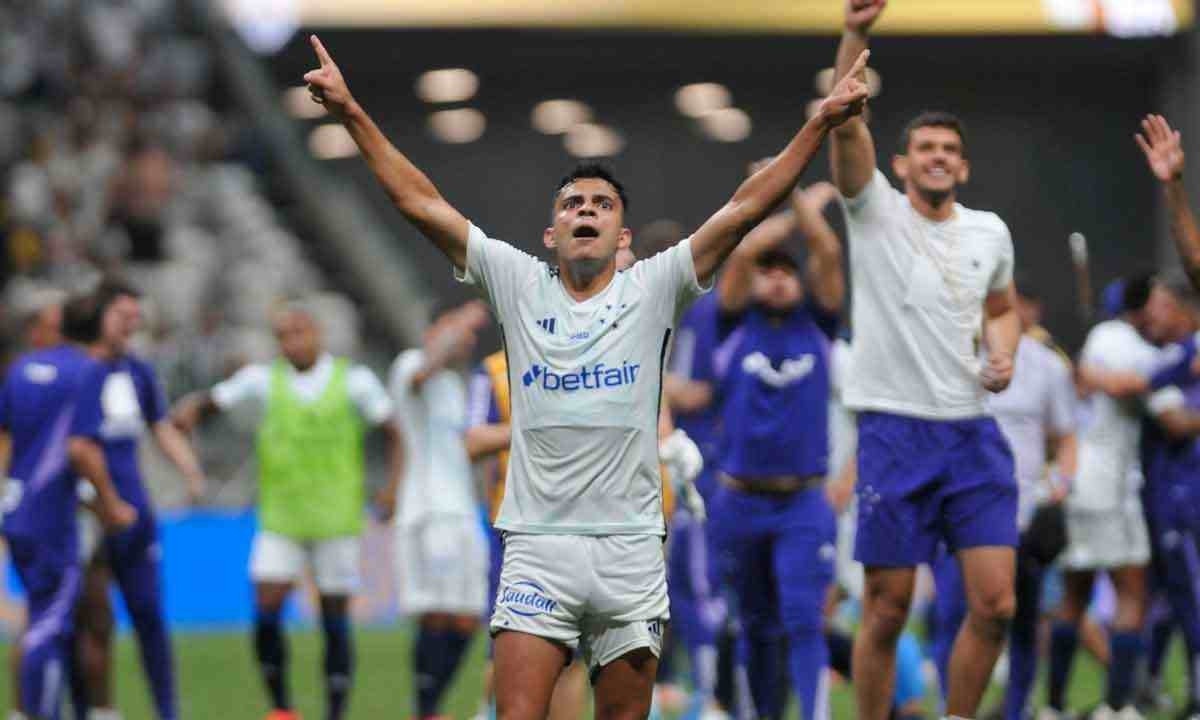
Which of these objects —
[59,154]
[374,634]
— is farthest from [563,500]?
[59,154]

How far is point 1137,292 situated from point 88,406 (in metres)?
5.64

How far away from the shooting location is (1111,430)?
13.4 metres

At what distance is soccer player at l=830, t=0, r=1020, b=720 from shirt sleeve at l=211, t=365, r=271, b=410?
5245 millimetres

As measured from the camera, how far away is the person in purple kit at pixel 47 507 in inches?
475

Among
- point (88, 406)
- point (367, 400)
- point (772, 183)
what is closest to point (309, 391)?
point (367, 400)

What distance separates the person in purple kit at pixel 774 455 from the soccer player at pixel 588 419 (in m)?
3.29

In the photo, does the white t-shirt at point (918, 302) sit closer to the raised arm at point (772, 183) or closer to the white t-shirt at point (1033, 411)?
the raised arm at point (772, 183)

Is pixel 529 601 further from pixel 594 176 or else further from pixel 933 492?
pixel 933 492

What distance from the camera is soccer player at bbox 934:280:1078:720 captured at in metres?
12.2

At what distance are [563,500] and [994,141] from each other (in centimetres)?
2351

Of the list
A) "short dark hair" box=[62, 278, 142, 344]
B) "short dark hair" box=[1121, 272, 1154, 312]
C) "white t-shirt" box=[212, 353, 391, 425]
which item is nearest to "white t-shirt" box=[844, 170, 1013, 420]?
"short dark hair" box=[1121, 272, 1154, 312]

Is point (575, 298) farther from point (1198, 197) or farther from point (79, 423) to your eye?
point (1198, 197)

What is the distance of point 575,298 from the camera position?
8.16 m

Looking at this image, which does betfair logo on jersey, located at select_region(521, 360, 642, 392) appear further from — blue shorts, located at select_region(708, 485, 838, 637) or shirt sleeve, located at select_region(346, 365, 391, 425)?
shirt sleeve, located at select_region(346, 365, 391, 425)
